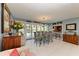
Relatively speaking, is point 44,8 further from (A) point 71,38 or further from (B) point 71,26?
(B) point 71,26

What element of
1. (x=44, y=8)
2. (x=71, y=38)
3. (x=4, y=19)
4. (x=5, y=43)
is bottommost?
(x=71, y=38)

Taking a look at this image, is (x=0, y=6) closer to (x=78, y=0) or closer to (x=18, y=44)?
(x=18, y=44)

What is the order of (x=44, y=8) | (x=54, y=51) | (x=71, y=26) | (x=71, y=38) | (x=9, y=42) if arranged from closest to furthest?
(x=9, y=42) → (x=44, y=8) → (x=54, y=51) → (x=71, y=38) → (x=71, y=26)

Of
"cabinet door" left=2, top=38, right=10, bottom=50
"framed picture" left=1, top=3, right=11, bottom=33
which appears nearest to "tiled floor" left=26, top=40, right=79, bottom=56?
"cabinet door" left=2, top=38, right=10, bottom=50

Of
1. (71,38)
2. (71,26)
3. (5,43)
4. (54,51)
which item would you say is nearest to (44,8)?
(54,51)

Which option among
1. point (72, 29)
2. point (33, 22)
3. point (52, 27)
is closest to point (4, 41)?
point (72, 29)

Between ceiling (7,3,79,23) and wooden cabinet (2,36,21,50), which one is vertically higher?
ceiling (7,3,79,23)

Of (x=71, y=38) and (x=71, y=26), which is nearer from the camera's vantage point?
(x=71, y=38)

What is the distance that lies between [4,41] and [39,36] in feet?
11.9

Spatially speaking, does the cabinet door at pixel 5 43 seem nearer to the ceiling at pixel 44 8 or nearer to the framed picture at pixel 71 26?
the ceiling at pixel 44 8

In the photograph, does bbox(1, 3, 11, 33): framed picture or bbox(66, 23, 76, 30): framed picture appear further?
bbox(66, 23, 76, 30): framed picture

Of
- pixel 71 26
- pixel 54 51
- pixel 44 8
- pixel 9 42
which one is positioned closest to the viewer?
pixel 9 42

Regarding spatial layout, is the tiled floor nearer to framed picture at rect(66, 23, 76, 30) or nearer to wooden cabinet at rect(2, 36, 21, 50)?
wooden cabinet at rect(2, 36, 21, 50)

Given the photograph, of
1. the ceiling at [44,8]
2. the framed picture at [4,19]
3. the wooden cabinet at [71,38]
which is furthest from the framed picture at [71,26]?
the framed picture at [4,19]
